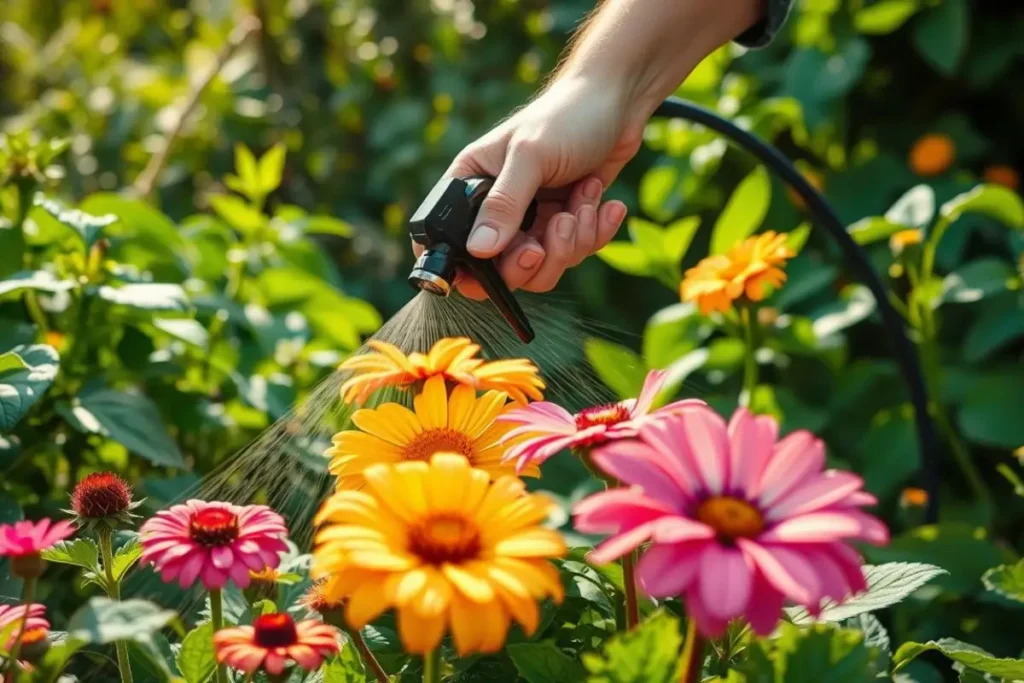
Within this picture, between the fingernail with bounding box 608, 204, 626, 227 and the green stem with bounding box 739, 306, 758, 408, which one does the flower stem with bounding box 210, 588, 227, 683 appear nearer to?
the fingernail with bounding box 608, 204, 626, 227

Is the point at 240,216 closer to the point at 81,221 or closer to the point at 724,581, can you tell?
the point at 81,221

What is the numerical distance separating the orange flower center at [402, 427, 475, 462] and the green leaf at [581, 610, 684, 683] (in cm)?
18

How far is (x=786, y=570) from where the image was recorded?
47 cm

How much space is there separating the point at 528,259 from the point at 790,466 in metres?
0.39

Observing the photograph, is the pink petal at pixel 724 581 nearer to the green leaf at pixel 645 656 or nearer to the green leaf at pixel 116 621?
the green leaf at pixel 645 656

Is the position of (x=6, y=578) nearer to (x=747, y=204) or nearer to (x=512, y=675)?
(x=512, y=675)

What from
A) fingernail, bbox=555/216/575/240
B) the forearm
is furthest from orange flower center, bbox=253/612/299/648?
the forearm

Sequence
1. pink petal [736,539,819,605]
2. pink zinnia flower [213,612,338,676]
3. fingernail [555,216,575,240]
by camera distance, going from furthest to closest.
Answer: fingernail [555,216,575,240] → pink zinnia flower [213,612,338,676] → pink petal [736,539,819,605]

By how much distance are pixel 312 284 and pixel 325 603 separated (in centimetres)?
101

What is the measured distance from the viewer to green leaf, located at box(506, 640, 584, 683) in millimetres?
659

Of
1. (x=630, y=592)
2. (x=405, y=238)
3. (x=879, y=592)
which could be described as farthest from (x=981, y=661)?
(x=405, y=238)

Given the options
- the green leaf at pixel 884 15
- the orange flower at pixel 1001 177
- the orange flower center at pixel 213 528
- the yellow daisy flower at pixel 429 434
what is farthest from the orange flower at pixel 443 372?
the orange flower at pixel 1001 177

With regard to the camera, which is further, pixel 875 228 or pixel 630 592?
pixel 875 228

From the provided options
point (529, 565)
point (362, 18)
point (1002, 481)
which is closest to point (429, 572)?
point (529, 565)
